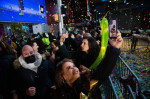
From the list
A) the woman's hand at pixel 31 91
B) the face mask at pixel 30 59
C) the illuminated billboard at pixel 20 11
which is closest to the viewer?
the woman's hand at pixel 31 91

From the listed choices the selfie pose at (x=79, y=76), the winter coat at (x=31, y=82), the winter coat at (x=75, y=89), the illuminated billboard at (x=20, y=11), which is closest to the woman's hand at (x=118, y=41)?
the selfie pose at (x=79, y=76)

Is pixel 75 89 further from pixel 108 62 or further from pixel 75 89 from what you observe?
pixel 108 62

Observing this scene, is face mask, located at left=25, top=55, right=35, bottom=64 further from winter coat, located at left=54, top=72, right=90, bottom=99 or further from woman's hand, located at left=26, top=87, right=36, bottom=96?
winter coat, located at left=54, top=72, right=90, bottom=99

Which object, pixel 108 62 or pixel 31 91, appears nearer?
pixel 108 62

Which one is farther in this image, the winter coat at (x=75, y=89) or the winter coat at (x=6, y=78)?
the winter coat at (x=6, y=78)

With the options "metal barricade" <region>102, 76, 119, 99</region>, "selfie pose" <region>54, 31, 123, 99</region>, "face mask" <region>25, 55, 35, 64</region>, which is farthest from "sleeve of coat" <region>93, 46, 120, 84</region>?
"face mask" <region>25, 55, 35, 64</region>

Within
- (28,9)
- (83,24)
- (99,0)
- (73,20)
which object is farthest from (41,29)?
(99,0)

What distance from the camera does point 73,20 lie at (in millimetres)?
14539

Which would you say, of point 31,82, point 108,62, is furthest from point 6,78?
point 108,62

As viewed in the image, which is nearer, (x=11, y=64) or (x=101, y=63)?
(x=101, y=63)

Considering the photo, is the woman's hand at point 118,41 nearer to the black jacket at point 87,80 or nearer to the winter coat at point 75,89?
the black jacket at point 87,80

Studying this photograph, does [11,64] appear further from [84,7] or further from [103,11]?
[103,11]

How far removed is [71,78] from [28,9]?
16001mm

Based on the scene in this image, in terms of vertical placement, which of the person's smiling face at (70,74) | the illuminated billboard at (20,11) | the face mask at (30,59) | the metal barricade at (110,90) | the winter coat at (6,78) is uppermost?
the illuminated billboard at (20,11)
